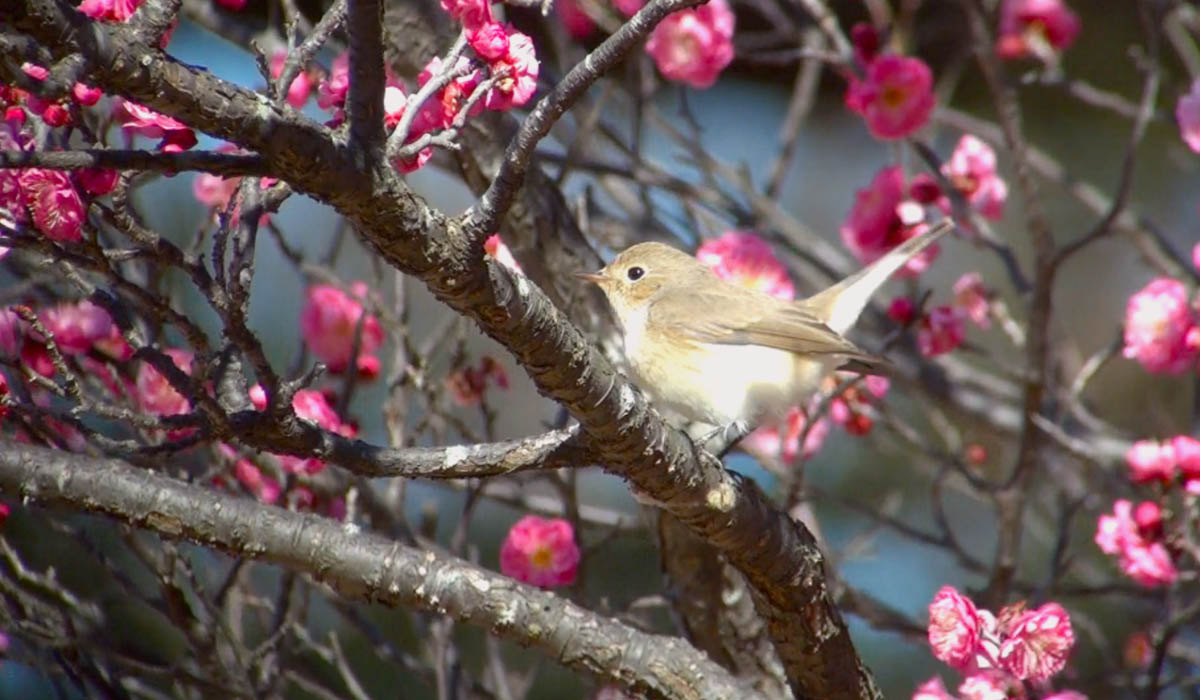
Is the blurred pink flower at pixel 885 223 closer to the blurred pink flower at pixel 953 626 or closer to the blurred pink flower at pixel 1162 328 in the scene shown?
the blurred pink flower at pixel 1162 328

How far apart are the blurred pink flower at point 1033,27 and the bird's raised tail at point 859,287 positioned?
1.16m

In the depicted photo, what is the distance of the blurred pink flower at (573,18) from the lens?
15.0ft

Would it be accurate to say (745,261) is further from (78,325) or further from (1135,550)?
(78,325)

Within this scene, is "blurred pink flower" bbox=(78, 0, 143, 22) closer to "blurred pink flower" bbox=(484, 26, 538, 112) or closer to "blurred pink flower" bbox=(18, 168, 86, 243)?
"blurred pink flower" bbox=(18, 168, 86, 243)

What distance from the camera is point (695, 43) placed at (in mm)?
3887

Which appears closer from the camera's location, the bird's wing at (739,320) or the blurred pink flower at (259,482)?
the blurred pink flower at (259,482)

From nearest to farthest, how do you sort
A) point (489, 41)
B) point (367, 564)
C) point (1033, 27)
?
point (489, 41) → point (367, 564) → point (1033, 27)

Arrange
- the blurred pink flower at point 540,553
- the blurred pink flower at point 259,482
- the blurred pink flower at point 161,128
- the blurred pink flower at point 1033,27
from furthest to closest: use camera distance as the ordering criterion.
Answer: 1. the blurred pink flower at point 1033,27
2. the blurred pink flower at point 259,482
3. the blurred pink flower at point 540,553
4. the blurred pink flower at point 161,128

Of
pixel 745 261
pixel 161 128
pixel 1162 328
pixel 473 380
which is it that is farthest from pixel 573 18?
pixel 161 128

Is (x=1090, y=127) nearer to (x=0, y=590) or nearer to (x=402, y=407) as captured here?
(x=402, y=407)

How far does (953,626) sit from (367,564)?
3.39 ft

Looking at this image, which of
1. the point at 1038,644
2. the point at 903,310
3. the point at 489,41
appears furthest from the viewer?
the point at 903,310

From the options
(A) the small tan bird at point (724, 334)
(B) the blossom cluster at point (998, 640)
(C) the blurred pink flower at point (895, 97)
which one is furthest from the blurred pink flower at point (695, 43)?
(B) the blossom cluster at point (998, 640)

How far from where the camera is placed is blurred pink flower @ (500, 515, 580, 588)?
3.11 meters
